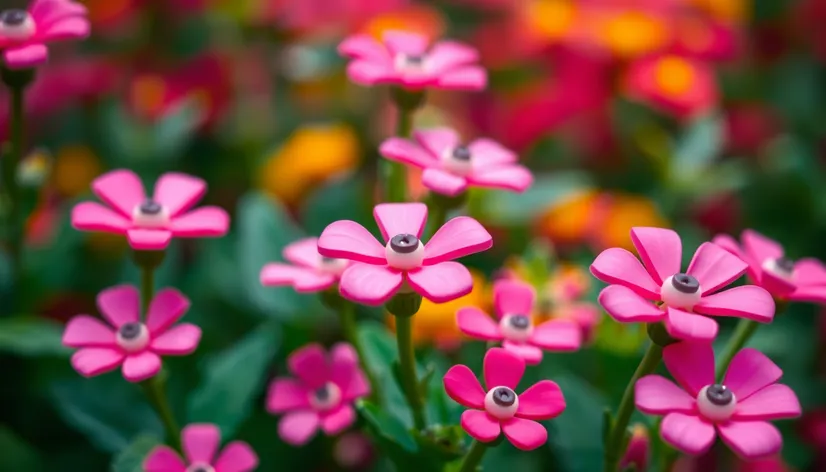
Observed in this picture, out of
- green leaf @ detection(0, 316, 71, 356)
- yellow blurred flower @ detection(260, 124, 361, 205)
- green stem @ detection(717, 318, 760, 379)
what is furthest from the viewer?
yellow blurred flower @ detection(260, 124, 361, 205)

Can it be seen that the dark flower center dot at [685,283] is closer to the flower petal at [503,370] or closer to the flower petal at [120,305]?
the flower petal at [503,370]

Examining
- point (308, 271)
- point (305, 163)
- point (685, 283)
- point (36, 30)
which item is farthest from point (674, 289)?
point (305, 163)

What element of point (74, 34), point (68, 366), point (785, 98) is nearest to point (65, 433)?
point (68, 366)

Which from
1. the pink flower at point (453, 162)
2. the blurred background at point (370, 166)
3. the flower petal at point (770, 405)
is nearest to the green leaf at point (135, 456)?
the blurred background at point (370, 166)

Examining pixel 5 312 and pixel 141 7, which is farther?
pixel 141 7

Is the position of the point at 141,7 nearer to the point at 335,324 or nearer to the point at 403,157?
the point at 335,324

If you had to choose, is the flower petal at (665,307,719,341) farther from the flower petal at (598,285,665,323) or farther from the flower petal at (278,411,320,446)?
the flower petal at (278,411,320,446)

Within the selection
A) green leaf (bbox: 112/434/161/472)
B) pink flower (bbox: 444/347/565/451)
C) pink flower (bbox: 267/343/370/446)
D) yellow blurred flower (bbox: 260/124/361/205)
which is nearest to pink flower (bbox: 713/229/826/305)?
pink flower (bbox: 444/347/565/451)
